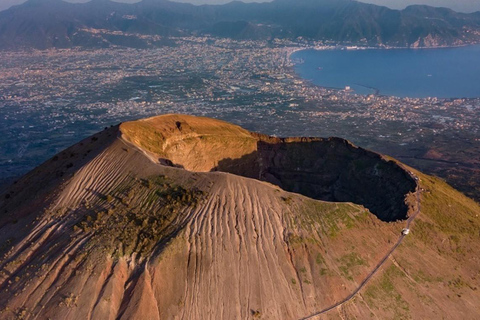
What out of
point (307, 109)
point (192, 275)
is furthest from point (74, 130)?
point (192, 275)

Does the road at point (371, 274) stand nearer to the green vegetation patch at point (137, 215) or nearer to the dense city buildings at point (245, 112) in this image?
the green vegetation patch at point (137, 215)

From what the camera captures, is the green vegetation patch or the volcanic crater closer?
the green vegetation patch

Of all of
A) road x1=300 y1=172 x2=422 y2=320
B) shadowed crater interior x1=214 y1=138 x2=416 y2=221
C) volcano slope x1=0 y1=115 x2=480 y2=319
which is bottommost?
shadowed crater interior x1=214 y1=138 x2=416 y2=221

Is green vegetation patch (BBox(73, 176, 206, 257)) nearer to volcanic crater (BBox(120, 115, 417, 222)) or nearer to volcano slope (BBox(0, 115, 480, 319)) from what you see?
volcano slope (BBox(0, 115, 480, 319))

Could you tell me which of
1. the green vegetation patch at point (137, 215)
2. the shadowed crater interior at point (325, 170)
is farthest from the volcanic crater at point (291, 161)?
the green vegetation patch at point (137, 215)

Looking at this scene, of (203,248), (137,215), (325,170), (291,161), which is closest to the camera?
(203,248)

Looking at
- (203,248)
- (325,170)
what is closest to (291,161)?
(325,170)

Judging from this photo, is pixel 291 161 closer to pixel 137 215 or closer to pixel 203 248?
pixel 203 248

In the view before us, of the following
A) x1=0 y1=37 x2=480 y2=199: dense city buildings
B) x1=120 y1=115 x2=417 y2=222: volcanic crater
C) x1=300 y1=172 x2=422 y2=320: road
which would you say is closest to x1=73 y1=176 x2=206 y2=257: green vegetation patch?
x1=120 y1=115 x2=417 y2=222: volcanic crater
